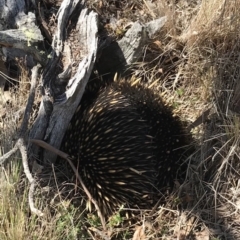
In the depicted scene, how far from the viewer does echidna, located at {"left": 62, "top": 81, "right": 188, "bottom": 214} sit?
3.23 meters

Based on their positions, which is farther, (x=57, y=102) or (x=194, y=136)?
(x=194, y=136)

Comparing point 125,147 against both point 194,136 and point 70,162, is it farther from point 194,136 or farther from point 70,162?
point 194,136

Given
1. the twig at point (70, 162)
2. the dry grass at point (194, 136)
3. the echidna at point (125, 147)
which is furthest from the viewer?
the echidna at point (125, 147)

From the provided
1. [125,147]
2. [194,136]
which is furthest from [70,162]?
[194,136]

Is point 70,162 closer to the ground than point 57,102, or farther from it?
closer to the ground

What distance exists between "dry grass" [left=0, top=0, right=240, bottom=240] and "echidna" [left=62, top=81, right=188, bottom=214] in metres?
0.14

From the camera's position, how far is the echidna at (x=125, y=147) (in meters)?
3.23

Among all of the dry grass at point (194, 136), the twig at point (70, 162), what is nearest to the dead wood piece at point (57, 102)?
the twig at point (70, 162)

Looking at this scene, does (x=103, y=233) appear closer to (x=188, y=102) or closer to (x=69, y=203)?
(x=69, y=203)

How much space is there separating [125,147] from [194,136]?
1.92 ft

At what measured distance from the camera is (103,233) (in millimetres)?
3084

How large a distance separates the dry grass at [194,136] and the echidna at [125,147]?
139mm

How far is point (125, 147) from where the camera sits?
3.24 m

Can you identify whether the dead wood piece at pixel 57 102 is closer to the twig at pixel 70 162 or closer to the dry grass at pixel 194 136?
the twig at pixel 70 162
